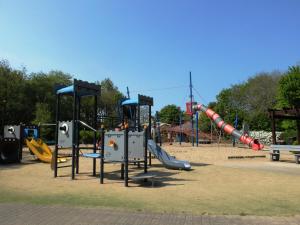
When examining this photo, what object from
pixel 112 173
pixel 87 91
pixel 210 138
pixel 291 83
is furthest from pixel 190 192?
pixel 210 138

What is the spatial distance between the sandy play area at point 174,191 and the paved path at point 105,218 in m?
0.49

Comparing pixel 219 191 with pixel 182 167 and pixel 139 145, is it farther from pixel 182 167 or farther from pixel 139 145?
pixel 182 167

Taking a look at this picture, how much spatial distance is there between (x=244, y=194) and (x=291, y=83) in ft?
109

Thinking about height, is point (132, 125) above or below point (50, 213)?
above

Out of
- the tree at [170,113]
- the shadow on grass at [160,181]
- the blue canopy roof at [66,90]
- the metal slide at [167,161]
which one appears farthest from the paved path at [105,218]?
the tree at [170,113]

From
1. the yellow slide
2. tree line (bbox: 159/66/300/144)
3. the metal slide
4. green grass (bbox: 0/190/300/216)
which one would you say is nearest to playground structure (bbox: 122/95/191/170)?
the metal slide

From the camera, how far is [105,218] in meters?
6.95

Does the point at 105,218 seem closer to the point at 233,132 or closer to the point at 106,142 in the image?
the point at 106,142

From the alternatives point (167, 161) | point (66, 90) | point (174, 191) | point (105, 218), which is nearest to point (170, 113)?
point (167, 161)

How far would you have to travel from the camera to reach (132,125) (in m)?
18.2

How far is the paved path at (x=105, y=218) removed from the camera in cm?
668

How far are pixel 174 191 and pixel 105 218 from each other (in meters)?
3.52

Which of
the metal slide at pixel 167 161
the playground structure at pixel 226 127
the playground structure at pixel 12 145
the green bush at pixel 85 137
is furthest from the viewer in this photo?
the green bush at pixel 85 137

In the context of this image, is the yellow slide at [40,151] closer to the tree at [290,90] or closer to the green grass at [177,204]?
the green grass at [177,204]
